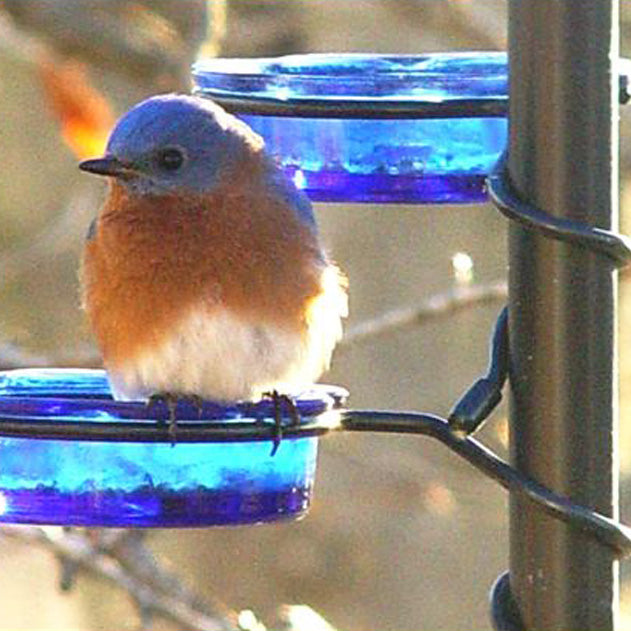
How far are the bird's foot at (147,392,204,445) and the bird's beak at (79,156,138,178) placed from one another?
15.8 inches

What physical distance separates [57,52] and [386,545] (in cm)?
238

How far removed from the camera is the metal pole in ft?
8.21

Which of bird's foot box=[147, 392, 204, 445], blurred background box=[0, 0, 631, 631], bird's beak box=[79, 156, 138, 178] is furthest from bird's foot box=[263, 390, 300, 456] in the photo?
blurred background box=[0, 0, 631, 631]

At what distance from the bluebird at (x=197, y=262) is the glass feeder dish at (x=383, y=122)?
297mm

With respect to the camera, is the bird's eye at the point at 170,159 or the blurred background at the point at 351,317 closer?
the bird's eye at the point at 170,159

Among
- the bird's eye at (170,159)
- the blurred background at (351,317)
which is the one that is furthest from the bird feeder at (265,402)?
the blurred background at (351,317)

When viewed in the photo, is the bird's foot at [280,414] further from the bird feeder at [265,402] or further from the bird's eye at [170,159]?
the bird's eye at [170,159]

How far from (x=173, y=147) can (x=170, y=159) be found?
0.08 feet

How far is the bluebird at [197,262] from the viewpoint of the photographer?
347 cm

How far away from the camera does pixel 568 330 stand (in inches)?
98.8

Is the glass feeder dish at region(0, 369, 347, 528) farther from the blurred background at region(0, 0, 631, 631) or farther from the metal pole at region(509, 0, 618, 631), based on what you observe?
the blurred background at region(0, 0, 631, 631)

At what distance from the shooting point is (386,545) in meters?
7.26

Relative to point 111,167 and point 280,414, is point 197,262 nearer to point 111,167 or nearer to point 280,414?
point 111,167

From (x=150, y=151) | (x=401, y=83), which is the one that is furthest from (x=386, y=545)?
(x=401, y=83)
